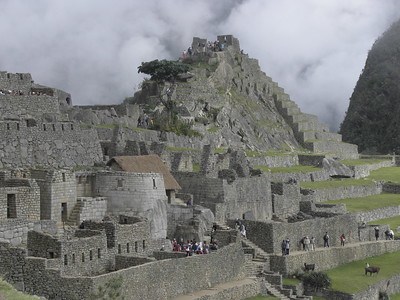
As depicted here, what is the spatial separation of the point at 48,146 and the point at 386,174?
6373cm

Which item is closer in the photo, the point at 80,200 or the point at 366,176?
the point at 80,200

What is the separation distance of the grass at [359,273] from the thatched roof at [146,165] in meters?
10.7

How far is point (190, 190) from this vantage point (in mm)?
52000

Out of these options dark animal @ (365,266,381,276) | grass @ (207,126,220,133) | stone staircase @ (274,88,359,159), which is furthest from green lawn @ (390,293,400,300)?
stone staircase @ (274,88,359,159)

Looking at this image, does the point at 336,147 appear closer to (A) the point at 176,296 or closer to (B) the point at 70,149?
(B) the point at 70,149

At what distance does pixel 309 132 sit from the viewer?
106062mm

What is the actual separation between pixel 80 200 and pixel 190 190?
38.5ft

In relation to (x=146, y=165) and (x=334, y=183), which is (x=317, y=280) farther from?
(x=334, y=183)

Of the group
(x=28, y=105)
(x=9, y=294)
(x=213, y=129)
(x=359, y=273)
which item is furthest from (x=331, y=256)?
(x=9, y=294)

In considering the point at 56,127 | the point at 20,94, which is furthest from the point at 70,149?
the point at 20,94

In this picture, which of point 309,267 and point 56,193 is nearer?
point 56,193

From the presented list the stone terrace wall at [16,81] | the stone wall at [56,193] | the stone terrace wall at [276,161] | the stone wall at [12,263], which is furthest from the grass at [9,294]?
the stone terrace wall at [276,161]

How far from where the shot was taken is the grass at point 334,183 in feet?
247

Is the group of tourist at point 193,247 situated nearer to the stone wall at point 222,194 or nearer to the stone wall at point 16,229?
the stone wall at point 222,194
